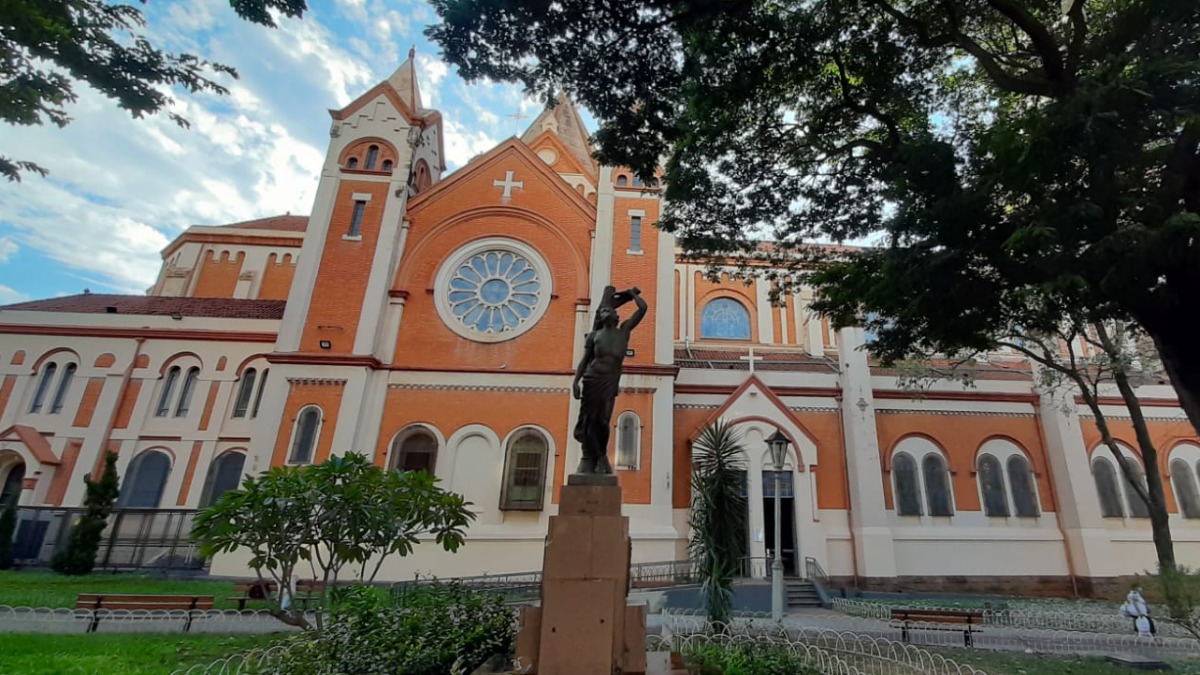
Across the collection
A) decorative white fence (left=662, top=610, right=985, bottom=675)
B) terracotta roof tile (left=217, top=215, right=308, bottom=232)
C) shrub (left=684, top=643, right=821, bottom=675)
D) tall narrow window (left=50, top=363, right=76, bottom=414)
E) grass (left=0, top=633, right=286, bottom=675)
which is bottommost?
grass (left=0, top=633, right=286, bottom=675)

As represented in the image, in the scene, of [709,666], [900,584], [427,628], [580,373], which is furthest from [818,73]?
[900,584]

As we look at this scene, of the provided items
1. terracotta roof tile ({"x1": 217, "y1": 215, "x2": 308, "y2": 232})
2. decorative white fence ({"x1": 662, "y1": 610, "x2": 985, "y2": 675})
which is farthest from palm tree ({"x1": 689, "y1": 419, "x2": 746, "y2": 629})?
terracotta roof tile ({"x1": 217, "y1": 215, "x2": 308, "y2": 232})

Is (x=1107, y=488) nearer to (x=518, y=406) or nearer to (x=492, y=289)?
(x=518, y=406)

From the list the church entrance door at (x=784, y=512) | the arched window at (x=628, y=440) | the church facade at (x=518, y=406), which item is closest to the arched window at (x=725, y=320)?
the church facade at (x=518, y=406)

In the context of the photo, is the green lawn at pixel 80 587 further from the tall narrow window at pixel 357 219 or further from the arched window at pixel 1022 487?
the arched window at pixel 1022 487

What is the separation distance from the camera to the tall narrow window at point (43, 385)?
1931 centimetres

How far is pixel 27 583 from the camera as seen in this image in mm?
12828

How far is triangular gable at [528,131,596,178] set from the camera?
88.4ft

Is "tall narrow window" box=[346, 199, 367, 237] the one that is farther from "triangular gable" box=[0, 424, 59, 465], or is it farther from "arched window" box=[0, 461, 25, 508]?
"arched window" box=[0, 461, 25, 508]

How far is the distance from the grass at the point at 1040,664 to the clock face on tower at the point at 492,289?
13900 mm

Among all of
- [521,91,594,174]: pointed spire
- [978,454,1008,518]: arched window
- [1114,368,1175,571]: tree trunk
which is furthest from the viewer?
[521,91,594,174]: pointed spire

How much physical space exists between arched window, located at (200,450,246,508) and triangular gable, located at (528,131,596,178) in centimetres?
1847

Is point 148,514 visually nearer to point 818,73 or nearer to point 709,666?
point 709,666

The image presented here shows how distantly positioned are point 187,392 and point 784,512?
873 inches
